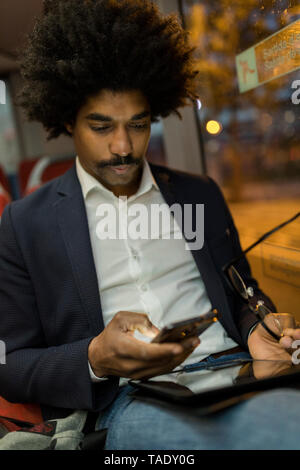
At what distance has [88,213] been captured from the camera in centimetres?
142

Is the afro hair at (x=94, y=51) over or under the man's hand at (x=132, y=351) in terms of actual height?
over

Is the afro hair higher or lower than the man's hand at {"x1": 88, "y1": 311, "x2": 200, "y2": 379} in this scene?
higher

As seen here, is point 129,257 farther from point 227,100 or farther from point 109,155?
point 227,100

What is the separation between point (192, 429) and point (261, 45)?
48.2 inches

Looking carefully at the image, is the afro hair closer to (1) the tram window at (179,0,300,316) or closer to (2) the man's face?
(2) the man's face

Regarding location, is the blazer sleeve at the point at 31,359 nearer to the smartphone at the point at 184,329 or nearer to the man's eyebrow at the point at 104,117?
the smartphone at the point at 184,329

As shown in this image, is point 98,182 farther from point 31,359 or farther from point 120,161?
point 31,359

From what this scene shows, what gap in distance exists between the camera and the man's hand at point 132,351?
0.96 m

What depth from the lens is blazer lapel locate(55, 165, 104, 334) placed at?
4.17 feet

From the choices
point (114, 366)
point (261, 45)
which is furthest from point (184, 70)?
point (114, 366)

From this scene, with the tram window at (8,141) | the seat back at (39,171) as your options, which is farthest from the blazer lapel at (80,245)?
the tram window at (8,141)

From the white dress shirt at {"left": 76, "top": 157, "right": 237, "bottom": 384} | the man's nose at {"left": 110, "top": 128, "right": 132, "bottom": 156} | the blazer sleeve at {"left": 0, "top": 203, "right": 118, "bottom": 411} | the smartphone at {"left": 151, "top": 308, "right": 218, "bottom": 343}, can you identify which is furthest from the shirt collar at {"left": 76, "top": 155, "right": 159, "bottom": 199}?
the smartphone at {"left": 151, "top": 308, "right": 218, "bottom": 343}

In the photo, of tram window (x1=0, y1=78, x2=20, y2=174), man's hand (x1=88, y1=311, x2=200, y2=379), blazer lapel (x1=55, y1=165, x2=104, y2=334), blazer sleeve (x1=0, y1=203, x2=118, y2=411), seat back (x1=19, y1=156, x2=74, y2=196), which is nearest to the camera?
man's hand (x1=88, y1=311, x2=200, y2=379)
